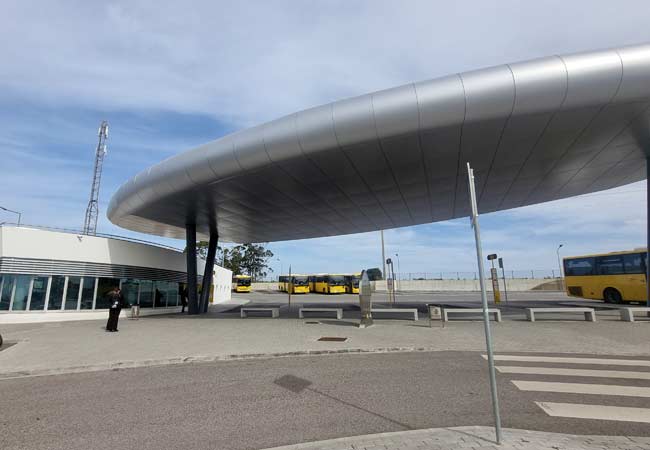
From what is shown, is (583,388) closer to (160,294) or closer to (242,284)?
(160,294)

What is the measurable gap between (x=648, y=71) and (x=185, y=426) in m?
13.1

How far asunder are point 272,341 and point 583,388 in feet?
24.9

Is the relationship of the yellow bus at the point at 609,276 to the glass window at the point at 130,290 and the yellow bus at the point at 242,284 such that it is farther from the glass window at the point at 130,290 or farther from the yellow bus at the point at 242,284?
the yellow bus at the point at 242,284

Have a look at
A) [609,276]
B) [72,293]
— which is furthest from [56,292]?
[609,276]

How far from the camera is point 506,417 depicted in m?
4.64

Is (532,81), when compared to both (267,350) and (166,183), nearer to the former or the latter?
(267,350)

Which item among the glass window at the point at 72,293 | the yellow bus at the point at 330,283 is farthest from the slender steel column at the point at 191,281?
the yellow bus at the point at 330,283

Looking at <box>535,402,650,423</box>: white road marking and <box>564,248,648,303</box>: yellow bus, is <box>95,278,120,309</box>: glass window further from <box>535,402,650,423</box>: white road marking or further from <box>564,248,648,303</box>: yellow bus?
<box>564,248,648,303</box>: yellow bus

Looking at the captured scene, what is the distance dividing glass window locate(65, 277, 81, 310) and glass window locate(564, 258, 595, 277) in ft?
100

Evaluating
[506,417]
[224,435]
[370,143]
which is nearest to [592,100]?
[370,143]

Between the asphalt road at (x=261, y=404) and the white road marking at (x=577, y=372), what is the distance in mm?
323

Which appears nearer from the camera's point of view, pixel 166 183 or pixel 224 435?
pixel 224 435

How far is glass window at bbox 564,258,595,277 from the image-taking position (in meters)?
23.4

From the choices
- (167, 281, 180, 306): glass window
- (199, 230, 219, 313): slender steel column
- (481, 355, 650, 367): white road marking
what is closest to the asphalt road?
(481, 355, 650, 367): white road marking
